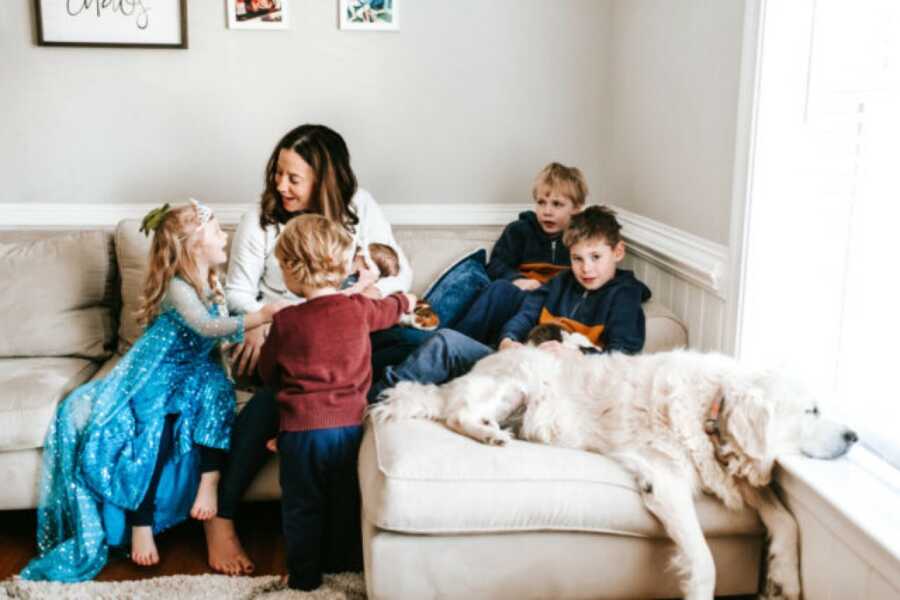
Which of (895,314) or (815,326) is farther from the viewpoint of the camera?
(815,326)

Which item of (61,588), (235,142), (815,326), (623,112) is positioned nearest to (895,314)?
(815,326)

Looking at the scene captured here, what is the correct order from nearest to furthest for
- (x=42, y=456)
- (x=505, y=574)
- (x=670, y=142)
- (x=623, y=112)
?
(x=505, y=574)
(x=42, y=456)
(x=670, y=142)
(x=623, y=112)

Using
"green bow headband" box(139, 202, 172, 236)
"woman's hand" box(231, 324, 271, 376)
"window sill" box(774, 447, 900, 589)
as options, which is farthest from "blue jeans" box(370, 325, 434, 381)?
"window sill" box(774, 447, 900, 589)

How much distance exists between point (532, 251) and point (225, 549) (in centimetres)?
149

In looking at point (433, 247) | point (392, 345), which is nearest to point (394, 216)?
point (433, 247)

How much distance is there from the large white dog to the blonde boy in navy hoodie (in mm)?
588

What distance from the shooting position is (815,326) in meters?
2.22

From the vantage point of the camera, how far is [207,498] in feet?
7.84

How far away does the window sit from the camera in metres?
1.96

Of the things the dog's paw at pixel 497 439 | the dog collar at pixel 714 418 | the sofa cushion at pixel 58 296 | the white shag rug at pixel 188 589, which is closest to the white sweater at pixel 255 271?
the sofa cushion at pixel 58 296

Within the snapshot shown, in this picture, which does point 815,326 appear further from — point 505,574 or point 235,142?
point 235,142

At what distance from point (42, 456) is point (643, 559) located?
163 centimetres

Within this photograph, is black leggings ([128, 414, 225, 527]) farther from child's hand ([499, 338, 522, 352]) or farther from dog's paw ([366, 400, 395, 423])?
child's hand ([499, 338, 522, 352])

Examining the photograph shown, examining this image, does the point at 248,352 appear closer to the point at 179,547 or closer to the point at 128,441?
the point at 128,441
